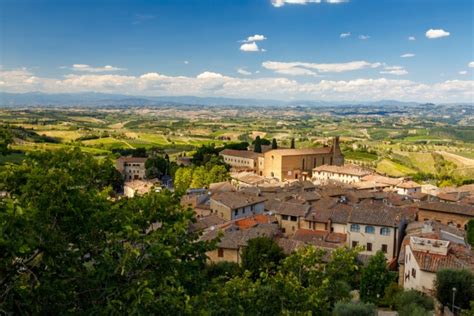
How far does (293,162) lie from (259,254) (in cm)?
6229

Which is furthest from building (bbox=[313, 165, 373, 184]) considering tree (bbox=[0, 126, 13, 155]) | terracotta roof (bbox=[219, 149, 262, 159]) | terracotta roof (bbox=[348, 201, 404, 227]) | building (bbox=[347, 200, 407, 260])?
tree (bbox=[0, 126, 13, 155])

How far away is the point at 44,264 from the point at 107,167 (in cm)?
228

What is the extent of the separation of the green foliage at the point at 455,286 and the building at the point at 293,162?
215ft

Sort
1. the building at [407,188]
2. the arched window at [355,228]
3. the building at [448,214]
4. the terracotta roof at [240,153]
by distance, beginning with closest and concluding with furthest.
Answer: the arched window at [355,228] < the building at [448,214] < the building at [407,188] < the terracotta roof at [240,153]

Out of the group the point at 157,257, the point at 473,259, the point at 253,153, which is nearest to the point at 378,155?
the point at 253,153

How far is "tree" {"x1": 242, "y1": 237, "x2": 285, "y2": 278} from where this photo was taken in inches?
1192

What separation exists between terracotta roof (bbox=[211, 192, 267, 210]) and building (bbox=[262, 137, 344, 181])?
37.5 meters

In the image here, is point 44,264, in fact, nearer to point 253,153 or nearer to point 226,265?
point 226,265

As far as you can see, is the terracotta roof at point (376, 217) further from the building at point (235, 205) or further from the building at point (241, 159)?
the building at point (241, 159)

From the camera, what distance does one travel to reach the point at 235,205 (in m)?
47.8

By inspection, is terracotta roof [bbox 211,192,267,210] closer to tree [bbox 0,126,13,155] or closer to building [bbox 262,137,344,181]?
building [bbox 262,137,344,181]

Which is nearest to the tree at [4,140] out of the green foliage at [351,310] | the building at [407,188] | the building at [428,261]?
the green foliage at [351,310]

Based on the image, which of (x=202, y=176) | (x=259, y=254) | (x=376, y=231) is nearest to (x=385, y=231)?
(x=376, y=231)

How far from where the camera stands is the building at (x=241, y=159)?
98.0 m
